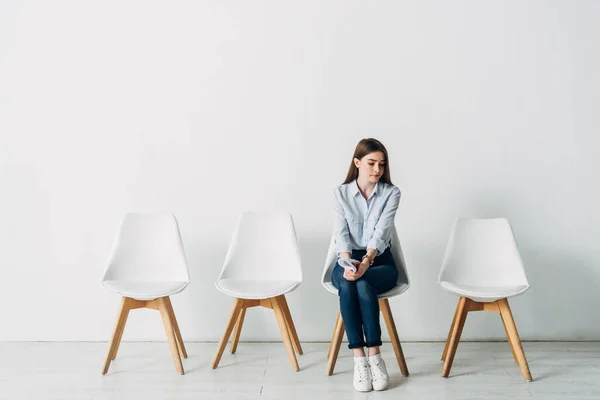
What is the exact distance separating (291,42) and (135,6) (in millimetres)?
951

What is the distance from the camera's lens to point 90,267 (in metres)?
3.52

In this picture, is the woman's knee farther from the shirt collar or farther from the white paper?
the shirt collar

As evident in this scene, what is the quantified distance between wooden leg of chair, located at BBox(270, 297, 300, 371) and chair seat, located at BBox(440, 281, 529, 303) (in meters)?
0.80

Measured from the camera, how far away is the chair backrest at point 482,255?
302 cm

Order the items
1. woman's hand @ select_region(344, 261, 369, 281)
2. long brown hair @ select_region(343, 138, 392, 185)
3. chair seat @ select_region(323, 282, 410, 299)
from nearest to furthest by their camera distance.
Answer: woman's hand @ select_region(344, 261, 369, 281) → chair seat @ select_region(323, 282, 410, 299) → long brown hair @ select_region(343, 138, 392, 185)

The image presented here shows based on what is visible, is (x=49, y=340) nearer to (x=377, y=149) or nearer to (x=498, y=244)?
(x=377, y=149)

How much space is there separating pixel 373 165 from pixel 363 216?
0.87 ft

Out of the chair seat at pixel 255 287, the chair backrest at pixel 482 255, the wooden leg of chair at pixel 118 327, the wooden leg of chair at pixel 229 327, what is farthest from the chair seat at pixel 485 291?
the wooden leg of chair at pixel 118 327

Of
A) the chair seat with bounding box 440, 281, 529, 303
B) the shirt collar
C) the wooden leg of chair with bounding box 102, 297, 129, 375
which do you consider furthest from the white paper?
the wooden leg of chair with bounding box 102, 297, 129, 375

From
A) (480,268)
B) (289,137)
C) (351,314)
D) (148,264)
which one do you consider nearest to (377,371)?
(351,314)

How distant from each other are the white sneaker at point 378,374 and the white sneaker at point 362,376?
20 millimetres

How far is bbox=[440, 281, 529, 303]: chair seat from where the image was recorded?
2.71 meters

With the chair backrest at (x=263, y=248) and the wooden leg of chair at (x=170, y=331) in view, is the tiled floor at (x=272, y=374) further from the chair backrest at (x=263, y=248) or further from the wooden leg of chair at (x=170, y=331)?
the chair backrest at (x=263, y=248)

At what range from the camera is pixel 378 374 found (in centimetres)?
258
